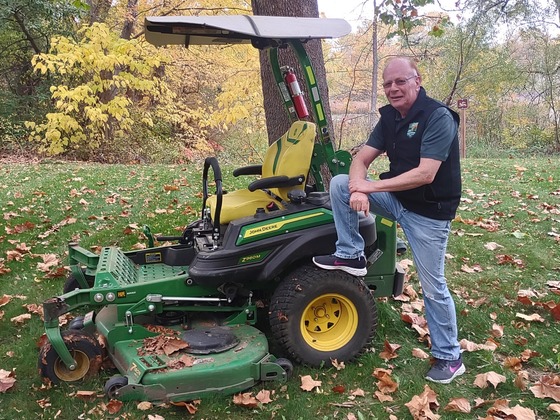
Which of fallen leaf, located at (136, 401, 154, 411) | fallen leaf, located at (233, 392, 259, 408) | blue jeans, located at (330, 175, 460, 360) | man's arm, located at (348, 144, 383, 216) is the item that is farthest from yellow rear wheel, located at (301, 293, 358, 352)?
fallen leaf, located at (136, 401, 154, 411)

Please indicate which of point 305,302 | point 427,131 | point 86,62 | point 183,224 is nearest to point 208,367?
point 305,302

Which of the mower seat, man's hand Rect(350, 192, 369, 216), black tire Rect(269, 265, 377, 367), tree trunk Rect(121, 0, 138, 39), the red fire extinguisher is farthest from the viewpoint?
tree trunk Rect(121, 0, 138, 39)

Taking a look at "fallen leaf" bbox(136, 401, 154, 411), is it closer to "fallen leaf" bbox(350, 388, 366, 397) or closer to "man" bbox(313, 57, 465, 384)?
"fallen leaf" bbox(350, 388, 366, 397)

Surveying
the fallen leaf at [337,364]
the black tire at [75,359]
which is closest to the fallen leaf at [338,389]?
the fallen leaf at [337,364]

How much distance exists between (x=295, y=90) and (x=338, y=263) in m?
1.52

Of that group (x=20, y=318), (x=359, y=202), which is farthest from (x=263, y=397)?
(x=20, y=318)

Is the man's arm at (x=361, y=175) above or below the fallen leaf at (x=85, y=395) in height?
above

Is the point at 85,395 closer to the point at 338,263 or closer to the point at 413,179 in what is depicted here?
the point at 338,263

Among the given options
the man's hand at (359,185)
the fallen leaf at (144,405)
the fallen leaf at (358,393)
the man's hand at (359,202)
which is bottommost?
the fallen leaf at (358,393)

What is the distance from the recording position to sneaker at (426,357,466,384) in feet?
11.8

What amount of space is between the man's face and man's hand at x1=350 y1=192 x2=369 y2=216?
61 cm

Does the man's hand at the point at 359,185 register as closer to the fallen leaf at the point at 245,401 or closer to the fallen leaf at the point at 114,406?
the fallen leaf at the point at 245,401

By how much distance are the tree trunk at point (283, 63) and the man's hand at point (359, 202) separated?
2161mm

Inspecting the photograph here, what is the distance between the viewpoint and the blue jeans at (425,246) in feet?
11.5
